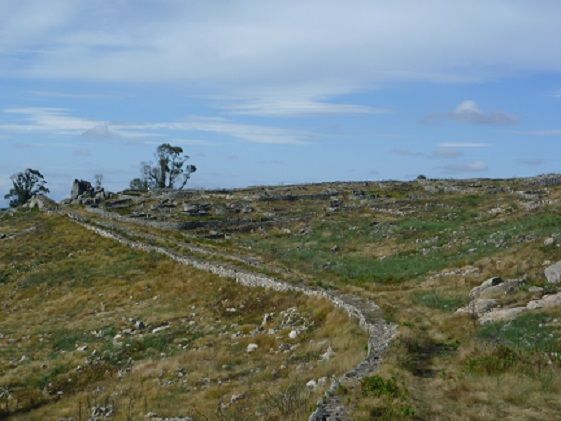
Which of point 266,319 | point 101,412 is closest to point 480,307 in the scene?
point 266,319

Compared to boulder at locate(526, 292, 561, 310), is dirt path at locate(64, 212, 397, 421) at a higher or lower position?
lower

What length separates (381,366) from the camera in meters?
18.5

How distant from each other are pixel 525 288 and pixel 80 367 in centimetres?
1945

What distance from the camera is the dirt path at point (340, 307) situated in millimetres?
15539

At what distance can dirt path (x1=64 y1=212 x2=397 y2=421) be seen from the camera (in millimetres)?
15539

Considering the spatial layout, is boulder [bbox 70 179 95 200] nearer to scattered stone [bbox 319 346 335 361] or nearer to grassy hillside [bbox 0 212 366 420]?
grassy hillside [bbox 0 212 366 420]

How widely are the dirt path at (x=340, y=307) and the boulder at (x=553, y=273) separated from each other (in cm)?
740

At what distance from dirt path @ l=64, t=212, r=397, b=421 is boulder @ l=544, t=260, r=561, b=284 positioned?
7398 mm

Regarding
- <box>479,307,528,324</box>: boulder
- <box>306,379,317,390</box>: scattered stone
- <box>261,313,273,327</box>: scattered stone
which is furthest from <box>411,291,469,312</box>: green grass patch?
<box>306,379,317,390</box>: scattered stone

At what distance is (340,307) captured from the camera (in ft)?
94.3

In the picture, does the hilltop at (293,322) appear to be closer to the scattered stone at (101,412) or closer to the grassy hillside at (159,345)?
the grassy hillside at (159,345)

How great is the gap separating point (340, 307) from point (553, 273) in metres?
9.28

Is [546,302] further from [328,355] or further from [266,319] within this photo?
[266,319]

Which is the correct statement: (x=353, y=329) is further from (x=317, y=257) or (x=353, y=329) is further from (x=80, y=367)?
(x=317, y=257)
